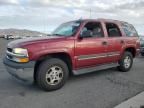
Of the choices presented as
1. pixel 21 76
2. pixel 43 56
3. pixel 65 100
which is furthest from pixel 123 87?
pixel 21 76

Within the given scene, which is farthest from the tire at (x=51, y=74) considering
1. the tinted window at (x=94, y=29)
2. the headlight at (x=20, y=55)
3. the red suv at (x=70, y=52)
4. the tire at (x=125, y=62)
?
the tire at (x=125, y=62)

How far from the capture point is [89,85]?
647 cm

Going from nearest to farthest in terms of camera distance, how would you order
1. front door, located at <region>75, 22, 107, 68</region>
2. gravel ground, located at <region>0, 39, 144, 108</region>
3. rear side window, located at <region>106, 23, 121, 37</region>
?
1. gravel ground, located at <region>0, 39, 144, 108</region>
2. front door, located at <region>75, 22, 107, 68</region>
3. rear side window, located at <region>106, 23, 121, 37</region>

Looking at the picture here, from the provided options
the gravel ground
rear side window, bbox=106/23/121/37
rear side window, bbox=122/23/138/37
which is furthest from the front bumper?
rear side window, bbox=122/23/138/37

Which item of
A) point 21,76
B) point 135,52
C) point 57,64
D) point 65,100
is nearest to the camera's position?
point 65,100

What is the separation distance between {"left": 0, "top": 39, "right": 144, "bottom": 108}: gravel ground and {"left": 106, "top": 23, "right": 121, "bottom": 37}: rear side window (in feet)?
4.54

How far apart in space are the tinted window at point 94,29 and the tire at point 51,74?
54.9 inches

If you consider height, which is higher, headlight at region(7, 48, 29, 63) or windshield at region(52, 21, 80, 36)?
windshield at region(52, 21, 80, 36)

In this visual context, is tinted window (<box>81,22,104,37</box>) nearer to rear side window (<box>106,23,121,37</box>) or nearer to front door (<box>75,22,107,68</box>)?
front door (<box>75,22,107,68</box>)

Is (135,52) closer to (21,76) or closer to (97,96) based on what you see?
(97,96)

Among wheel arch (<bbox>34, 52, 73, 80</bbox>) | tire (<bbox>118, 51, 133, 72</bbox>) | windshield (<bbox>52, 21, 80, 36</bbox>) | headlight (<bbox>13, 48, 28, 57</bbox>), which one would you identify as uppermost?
windshield (<bbox>52, 21, 80, 36</bbox>)

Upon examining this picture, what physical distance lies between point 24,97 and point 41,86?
52 centimetres

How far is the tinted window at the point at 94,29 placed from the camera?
6.91 meters

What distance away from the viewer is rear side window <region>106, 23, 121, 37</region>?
7.62 meters
